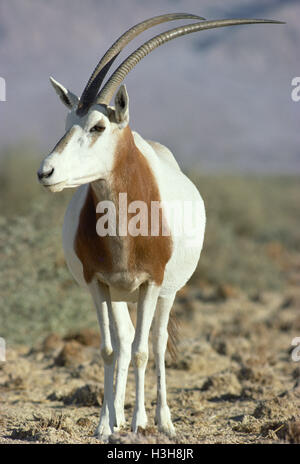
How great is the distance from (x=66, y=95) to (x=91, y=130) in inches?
21.5

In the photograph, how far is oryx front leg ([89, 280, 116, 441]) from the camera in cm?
470

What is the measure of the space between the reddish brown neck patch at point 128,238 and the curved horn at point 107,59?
35 cm

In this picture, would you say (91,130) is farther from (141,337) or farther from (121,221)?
(141,337)

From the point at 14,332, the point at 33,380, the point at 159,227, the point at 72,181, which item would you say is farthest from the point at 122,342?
the point at 14,332

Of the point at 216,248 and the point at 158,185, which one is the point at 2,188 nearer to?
the point at 216,248

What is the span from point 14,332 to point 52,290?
0.90 metres

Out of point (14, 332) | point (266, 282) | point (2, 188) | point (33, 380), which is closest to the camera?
point (33, 380)

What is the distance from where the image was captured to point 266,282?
16.6 metres

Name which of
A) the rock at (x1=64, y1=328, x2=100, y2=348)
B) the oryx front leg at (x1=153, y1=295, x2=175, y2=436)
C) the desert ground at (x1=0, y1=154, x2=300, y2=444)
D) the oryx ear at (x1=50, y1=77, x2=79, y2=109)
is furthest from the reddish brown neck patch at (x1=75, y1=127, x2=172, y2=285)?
the rock at (x1=64, y1=328, x2=100, y2=348)

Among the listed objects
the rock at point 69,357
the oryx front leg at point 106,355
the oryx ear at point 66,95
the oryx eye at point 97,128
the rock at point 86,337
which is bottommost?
the oryx front leg at point 106,355

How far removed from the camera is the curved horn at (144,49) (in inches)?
169

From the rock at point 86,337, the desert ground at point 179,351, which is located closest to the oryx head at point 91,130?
the desert ground at point 179,351

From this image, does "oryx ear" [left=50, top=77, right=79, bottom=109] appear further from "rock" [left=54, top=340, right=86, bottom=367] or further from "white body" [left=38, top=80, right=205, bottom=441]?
"rock" [left=54, top=340, right=86, bottom=367]

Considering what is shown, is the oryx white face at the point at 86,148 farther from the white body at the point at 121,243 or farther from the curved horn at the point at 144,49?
the curved horn at the point at 144,49
